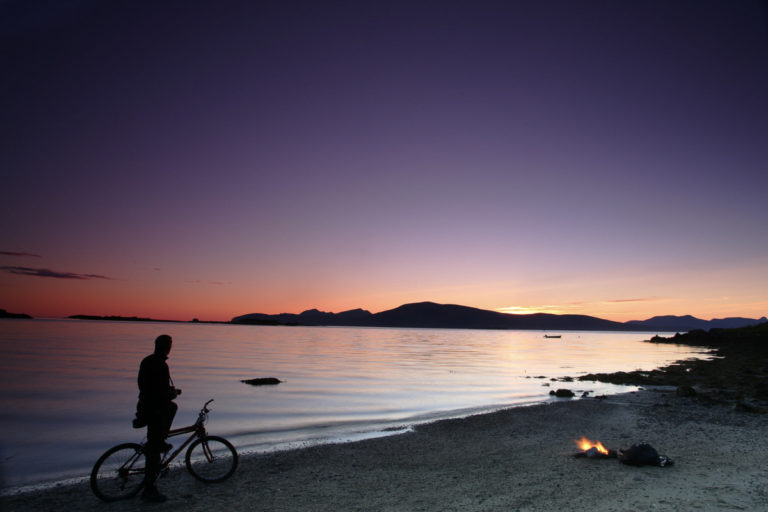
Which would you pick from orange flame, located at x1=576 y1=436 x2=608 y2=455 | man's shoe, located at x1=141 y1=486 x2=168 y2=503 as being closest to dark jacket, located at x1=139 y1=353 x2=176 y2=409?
man's shoe, located at x1=141 y1=486 x2=168 y2=503

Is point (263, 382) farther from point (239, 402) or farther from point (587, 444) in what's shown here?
point (587, 444)

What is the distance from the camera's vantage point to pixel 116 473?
9.53 metres

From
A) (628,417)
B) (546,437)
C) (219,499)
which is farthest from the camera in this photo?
(628,417)

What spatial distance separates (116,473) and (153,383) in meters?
2.60

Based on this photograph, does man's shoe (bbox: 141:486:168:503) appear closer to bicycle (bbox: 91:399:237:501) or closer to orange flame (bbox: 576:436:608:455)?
bicycle (bbox: 91:399:237:501)

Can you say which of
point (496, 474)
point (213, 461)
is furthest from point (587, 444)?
point (213, 461)

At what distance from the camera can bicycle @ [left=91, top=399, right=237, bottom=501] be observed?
9188 mm

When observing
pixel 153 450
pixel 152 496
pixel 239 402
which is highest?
pixel 153 450

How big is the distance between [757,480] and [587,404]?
13.2 meters

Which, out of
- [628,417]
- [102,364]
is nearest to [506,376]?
[628,417]

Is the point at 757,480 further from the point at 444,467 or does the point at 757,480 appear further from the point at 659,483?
the point at 444,467

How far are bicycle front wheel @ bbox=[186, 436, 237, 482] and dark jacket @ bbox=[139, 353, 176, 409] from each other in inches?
82.6

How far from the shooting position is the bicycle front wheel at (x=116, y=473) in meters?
9.16

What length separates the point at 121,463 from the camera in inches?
372
